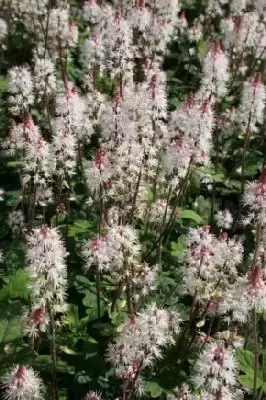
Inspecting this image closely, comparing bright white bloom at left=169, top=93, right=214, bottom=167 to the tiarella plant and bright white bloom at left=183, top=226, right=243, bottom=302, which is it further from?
bright white bloom at left=183, top=226, right=243, bottom=302

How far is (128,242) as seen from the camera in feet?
15.6

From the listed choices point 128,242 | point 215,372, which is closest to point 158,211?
point 128,242

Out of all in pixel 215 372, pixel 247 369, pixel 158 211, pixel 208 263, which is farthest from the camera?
pixel 158 211

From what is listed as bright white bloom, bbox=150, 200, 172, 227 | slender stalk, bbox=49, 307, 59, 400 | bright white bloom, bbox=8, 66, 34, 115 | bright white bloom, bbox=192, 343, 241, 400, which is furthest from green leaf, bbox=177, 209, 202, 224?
bright white bloom, bbox=192, 343, 241, 400

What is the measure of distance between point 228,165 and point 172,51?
10.9 feet

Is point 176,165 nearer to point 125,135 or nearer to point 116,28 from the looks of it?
point 125,135

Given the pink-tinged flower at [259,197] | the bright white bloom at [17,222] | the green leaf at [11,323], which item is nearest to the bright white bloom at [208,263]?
the pink-tinged flower at [259,197]

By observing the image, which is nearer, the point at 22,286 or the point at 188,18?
the point at 22,286

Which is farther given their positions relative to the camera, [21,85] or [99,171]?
[21,85]

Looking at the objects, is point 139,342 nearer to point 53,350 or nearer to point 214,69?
point 53,350

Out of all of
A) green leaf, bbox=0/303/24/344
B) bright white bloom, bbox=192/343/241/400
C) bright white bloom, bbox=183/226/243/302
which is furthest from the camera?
green leaf, bbox=0/303/24/344

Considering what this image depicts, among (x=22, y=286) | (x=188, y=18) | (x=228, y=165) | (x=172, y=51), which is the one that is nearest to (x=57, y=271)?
(x=22, y=286)

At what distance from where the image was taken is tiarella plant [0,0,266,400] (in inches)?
164

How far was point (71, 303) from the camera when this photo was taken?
573cm
